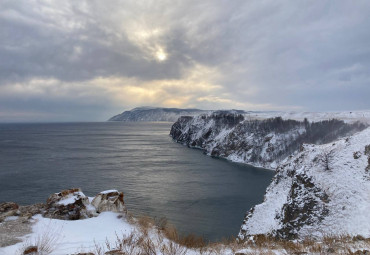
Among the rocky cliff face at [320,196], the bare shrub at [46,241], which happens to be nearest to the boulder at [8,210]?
the bare shrub at [46,241]

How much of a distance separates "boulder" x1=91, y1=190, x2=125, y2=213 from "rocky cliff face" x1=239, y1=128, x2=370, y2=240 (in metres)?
14.3

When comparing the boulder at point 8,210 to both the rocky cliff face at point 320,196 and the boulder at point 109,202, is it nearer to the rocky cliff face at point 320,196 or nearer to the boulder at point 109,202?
the boulder at point 109,202

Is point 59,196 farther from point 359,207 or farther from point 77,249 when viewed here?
point 359,207

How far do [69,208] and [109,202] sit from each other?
2.15 m

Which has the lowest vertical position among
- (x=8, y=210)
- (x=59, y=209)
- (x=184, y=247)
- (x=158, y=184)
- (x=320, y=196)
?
(x=158, y=184)

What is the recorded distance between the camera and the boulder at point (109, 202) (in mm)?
13891

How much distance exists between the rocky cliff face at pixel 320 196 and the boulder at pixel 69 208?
16.1 meters

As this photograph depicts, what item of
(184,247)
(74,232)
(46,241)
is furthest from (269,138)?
(46,241)

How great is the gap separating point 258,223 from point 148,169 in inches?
1713

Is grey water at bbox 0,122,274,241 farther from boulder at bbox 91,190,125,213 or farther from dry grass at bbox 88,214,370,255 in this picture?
dry grass at bbox 88,214,370,255

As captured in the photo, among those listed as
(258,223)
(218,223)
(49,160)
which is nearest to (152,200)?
(218,223)

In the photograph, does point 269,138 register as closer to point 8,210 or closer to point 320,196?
point 320,196

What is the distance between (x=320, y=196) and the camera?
22484 mm

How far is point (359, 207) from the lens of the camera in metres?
19.5
